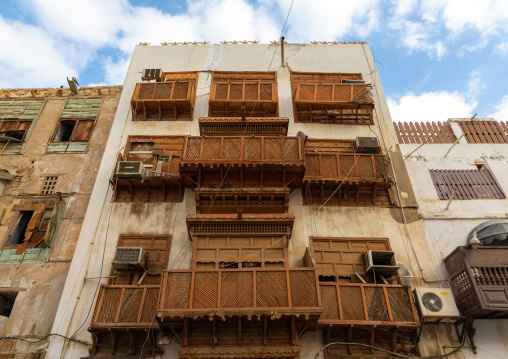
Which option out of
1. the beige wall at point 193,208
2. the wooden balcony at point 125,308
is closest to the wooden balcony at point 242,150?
the beige wall at point 193,208

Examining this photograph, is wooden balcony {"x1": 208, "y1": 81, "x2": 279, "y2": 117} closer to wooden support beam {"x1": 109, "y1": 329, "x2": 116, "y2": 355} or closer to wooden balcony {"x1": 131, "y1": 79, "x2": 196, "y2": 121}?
wooden balcony {"x1": 131, "y1": 79, "x2": 196, "y2": 121}

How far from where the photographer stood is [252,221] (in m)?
11.9

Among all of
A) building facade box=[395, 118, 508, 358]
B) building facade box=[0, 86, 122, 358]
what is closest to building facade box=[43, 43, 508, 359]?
building facade box=[395, 118, 508, 358]

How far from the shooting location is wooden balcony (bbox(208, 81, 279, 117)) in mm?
16969

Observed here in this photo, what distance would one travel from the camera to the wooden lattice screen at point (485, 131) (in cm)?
1692

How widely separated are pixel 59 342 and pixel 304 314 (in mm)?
7939

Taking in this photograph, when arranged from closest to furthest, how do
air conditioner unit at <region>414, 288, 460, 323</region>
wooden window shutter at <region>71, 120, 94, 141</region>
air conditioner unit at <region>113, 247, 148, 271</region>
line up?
air conditioner unit at <region>414, 288, 460, 323</region> → air conditioner unit at <region>113, 247, 148, 271</region> → wooden window shutter at <region>71, 120, 94, 141</region>

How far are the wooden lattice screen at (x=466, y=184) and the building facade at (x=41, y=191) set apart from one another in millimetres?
15371

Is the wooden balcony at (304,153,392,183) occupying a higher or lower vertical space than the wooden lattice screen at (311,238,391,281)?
higher

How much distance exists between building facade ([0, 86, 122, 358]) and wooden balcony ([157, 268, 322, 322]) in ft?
Result: 17.6

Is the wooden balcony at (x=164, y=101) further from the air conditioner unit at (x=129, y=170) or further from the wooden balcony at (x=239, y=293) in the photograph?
the wooden balcony at (x=239, y=293)

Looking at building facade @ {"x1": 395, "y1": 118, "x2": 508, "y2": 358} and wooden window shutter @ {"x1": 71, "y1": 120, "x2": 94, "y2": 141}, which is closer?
building facade @ {"x1": 395, "y1": 118, "x2": 508, "y2": 358}

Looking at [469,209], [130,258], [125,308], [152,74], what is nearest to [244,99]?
[152,74]

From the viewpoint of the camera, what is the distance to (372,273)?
12203mm
